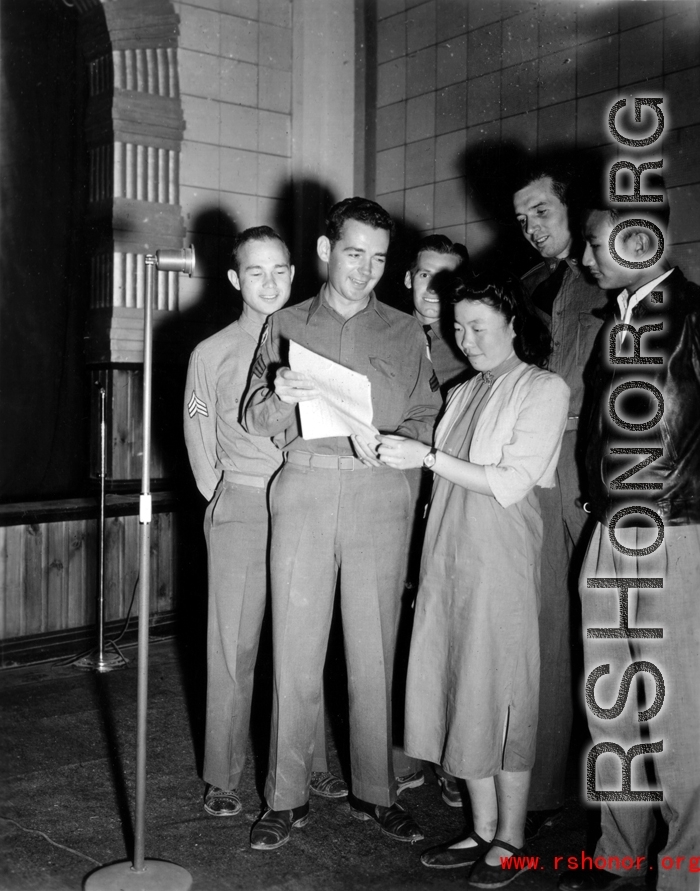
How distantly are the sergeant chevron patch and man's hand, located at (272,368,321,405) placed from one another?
658mm

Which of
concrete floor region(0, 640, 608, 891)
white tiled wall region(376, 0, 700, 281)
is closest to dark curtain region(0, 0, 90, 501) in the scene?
concrete floor region(0, 640, 608, 891)

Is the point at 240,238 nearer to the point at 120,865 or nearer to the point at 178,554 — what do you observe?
the point at 120,865

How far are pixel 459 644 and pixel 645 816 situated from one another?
0.66m

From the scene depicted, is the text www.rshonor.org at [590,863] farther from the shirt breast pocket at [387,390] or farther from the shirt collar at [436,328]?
the shirt collar at [436,328]

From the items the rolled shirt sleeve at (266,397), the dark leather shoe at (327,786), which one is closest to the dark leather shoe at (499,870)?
the dark leather shoe at (327,786)

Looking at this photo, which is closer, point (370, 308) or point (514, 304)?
point (514, 304)

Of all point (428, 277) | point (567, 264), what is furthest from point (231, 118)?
point (567, 264)

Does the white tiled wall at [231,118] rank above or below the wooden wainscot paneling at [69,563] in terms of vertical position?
above

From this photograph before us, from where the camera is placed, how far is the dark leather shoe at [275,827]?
2502mm

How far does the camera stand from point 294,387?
7.66ft

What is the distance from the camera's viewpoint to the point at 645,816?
2.27m

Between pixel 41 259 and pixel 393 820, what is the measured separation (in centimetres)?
360

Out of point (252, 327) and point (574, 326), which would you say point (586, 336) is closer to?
point (574, 326)

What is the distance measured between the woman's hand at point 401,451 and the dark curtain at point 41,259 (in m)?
3.05
